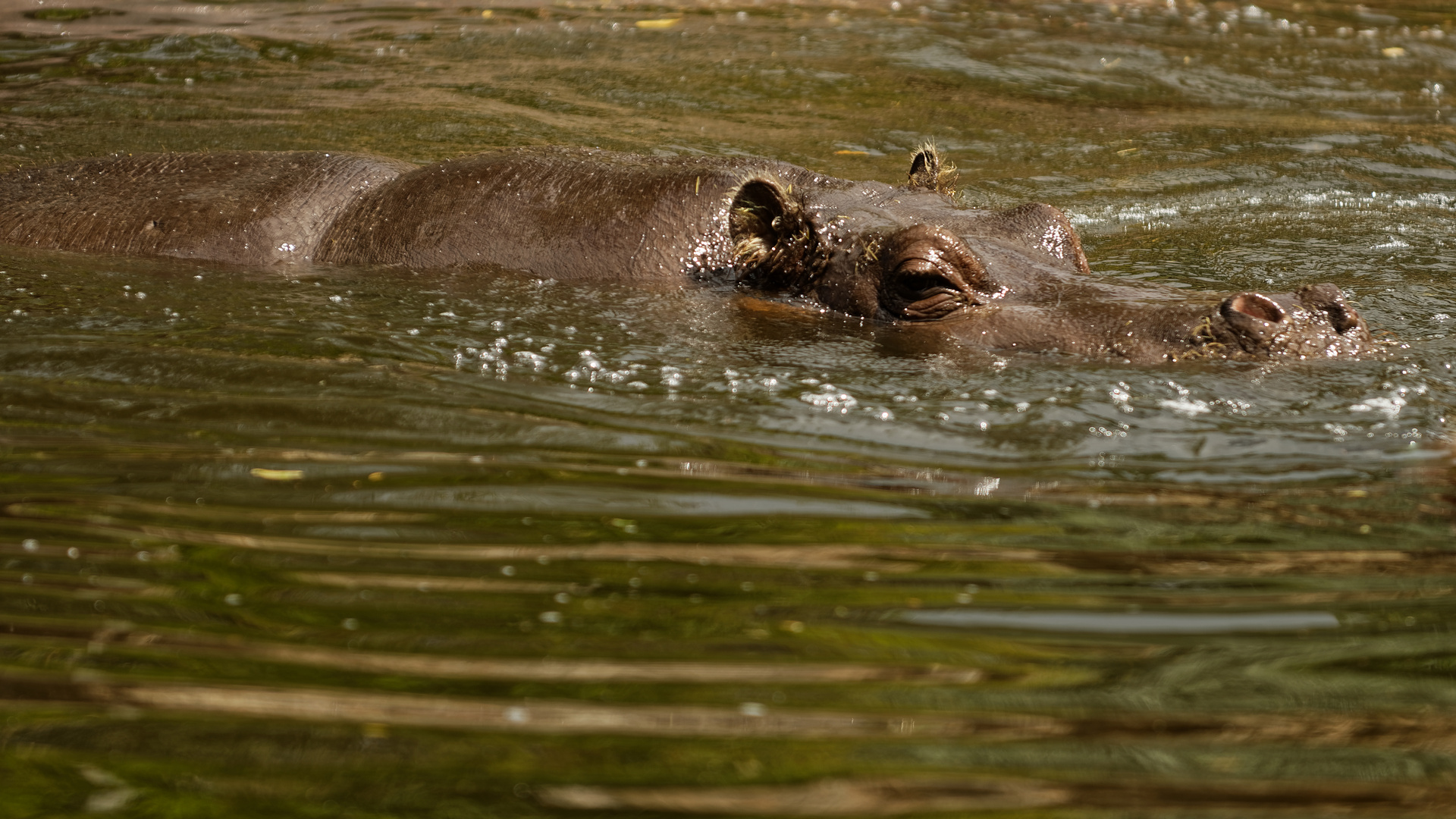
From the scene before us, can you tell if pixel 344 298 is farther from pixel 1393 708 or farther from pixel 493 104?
pixel 493 104

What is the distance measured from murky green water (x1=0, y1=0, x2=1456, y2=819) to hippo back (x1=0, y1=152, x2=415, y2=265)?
21cm

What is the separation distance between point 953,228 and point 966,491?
2146 mm

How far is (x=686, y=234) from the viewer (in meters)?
6.07

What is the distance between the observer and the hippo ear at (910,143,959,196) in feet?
21.2

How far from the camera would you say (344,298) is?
596 centimetres

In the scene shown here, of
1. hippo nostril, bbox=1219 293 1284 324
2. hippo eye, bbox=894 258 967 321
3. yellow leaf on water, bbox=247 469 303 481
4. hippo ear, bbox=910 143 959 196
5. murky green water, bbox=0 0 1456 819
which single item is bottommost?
yellow leaf on water, bbox=247 469 303 481

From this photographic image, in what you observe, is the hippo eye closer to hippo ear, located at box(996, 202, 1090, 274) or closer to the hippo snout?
hippo ear, located at box(996, 202, 1090, 274)

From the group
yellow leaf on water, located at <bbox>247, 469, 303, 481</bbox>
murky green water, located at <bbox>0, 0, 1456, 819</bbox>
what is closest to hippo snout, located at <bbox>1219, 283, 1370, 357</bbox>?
murky green water, located at <bbox>0, 0, 1456, 819</bbox>

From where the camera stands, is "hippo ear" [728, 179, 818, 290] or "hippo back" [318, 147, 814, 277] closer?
"hippo ear" [728, 179, 818, 290]

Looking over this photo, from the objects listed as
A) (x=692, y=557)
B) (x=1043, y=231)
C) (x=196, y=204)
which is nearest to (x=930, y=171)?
(x=1043, y=231)

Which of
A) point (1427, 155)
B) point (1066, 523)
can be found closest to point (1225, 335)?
point (1066, 523)

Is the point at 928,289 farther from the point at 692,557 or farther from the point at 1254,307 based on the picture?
the point at 692,557

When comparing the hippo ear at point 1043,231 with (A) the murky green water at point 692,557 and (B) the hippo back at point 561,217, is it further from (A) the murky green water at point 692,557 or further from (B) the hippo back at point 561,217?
(B) the hippo back at point 561,217

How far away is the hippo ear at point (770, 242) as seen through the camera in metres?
5.84
